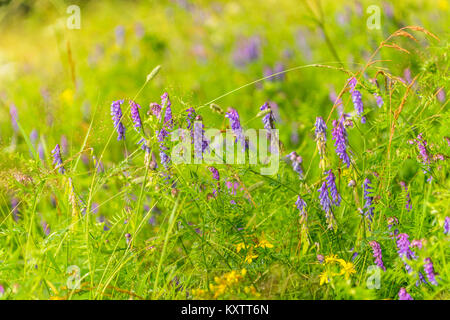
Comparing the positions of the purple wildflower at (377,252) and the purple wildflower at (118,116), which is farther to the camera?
the purple wildflower at (118,116)

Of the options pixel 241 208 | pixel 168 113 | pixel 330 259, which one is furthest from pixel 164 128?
pixel 330 259

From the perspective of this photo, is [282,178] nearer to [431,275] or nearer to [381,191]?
[381,191]

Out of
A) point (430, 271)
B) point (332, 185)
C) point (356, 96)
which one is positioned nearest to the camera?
point (430, 271)

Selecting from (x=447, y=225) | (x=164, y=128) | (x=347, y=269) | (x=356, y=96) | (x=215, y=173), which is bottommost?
(x=347, y=269)

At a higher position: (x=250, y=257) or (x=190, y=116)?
A: (x=190, y=116)

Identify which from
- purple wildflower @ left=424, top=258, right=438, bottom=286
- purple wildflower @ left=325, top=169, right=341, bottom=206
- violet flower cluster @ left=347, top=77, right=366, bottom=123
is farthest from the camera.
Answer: violet flower cluster @ left=347, top=77, right=366, bottom=123

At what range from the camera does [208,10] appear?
5586mm

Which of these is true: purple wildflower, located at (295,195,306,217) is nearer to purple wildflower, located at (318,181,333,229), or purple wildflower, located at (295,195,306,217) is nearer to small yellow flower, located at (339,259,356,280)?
purple wildflower, located at (318,181,333,229)

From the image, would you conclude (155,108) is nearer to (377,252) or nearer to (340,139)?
(340,139)

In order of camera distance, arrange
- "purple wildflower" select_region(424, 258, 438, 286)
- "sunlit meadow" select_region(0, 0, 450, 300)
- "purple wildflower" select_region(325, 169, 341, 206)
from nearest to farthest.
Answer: "purple wildflower" select_region(424, 258, 438, 286) → "sunlit meadow" select_region(0, 0, 450, 300) → "purple wildflower" select_region(325, 169, 341, 206)

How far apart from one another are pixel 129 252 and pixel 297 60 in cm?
295

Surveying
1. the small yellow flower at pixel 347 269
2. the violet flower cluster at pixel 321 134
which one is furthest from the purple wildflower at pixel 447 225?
the violet flower cluster at pixel 321 134

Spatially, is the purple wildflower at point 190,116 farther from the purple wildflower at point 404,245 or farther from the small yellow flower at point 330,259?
the purple wildflower at point 404,245

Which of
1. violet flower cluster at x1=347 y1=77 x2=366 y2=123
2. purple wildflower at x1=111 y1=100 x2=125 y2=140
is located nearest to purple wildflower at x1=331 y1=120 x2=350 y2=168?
violet flower cluster at x1=347 y1=77 x2=366 y2=123
